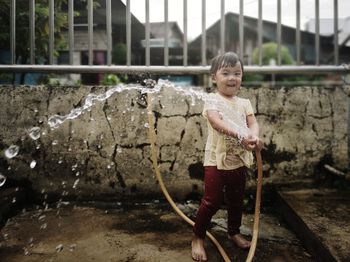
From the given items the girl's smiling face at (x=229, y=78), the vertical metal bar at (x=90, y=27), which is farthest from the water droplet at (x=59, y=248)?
the vertical metal bar at (x=90, y=27)

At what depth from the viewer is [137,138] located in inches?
131

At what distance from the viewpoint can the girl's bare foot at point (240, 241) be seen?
2416 mm

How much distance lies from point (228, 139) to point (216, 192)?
1.24 ft

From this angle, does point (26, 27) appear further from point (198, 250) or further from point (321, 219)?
point (321, 219)

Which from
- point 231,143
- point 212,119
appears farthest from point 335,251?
point 212,119

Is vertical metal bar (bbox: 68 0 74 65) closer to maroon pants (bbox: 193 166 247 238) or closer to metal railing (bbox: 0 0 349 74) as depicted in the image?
metal railing (bbox: 0 0 349 74)

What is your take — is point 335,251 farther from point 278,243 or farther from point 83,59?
point 83,59

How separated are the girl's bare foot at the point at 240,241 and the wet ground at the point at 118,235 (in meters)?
0.05

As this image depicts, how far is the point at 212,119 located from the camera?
228cm

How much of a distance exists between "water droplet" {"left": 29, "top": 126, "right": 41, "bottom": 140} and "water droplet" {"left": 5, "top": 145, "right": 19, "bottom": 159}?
0.19 metres

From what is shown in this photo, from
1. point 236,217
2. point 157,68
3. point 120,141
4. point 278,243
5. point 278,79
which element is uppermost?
point 278,79

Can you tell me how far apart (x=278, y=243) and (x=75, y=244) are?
1.54 metres

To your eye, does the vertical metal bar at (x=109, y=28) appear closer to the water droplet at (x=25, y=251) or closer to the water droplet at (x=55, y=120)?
the water droplet at (x=55, y=120)

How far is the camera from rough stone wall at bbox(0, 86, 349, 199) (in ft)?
10.7
